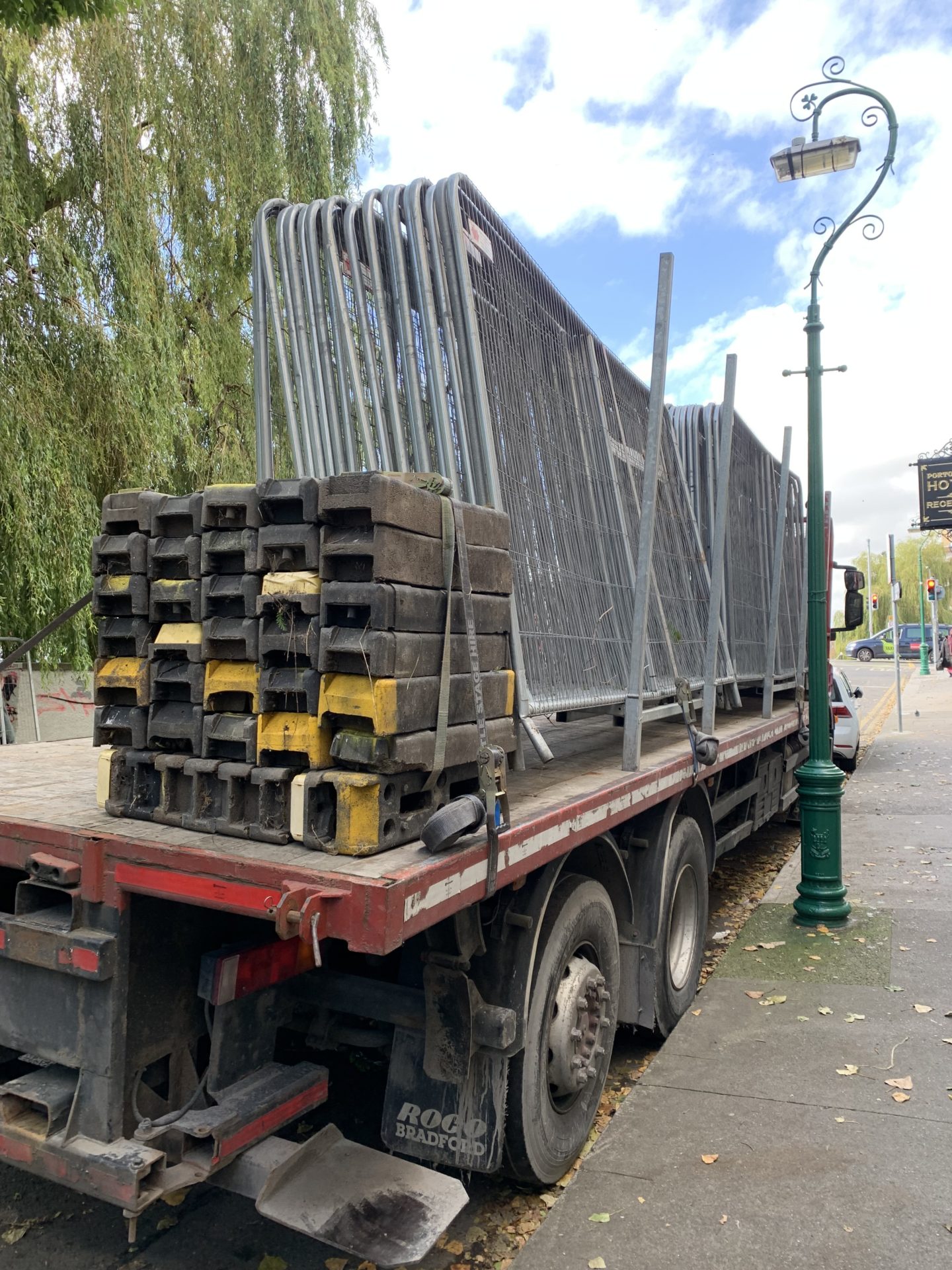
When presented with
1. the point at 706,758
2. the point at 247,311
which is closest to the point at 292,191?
the point at 247,311

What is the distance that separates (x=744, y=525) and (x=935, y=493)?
99.6ft

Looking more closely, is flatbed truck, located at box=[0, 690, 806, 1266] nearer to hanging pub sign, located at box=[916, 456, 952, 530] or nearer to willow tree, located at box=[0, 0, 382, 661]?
willow tree, located at box=[0, 0, 382, 661]

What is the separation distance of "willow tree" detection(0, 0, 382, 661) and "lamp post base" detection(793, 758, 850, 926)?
683 cm

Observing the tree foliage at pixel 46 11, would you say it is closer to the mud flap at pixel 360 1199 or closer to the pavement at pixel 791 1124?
the mud flap at pixel 360 1199

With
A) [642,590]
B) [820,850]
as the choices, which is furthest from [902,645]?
[642,590]

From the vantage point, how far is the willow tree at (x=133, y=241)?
29.3 ft

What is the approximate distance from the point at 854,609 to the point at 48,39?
10.4 meters

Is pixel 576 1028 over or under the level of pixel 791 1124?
over

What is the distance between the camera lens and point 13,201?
8.80 meters

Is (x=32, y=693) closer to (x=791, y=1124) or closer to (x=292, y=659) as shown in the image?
(x=292, y=659)

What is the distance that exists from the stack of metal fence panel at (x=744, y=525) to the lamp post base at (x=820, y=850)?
141 cm

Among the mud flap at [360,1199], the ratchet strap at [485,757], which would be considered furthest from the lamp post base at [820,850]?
the mud flap at [360,1199]

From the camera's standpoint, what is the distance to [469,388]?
158 inches

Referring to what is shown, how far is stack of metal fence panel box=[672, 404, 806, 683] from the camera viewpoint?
8070 mm
